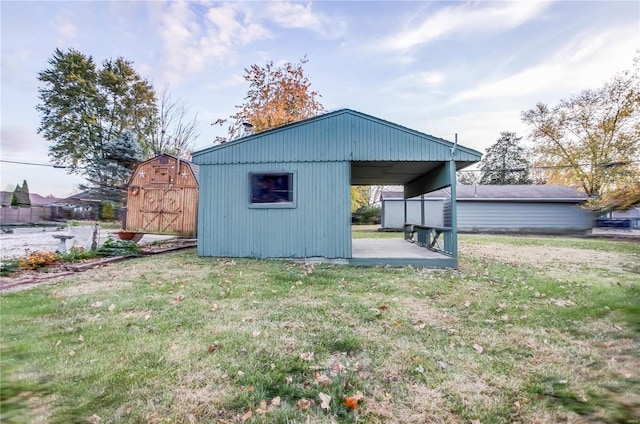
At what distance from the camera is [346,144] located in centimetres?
763

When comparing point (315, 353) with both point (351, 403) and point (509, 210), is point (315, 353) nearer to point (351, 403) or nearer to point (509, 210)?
point (351, 403)

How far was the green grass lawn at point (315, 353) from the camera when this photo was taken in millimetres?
1976

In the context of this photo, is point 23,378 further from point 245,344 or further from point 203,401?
point 245,344

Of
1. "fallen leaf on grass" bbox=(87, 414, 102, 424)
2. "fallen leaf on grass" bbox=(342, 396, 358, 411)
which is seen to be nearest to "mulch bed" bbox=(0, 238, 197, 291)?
"fallen leaf on grass" bbox=(87, 414, 102, 424)

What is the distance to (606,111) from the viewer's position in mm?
21000

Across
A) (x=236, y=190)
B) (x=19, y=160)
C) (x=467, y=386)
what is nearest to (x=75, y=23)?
(x=236, y=190)

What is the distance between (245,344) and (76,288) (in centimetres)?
367

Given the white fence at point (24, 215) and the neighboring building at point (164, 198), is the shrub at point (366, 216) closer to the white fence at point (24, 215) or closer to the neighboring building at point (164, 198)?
the neighboring building at point (164, 198)

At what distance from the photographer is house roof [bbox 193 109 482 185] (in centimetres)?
745

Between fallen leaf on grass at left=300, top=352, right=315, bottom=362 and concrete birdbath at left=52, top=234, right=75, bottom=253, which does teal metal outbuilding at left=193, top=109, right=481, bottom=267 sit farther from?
fallen leaf on grass at left=300, top=352, right=315, bottom=362

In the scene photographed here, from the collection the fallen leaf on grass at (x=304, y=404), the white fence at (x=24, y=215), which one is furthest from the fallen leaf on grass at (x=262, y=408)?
the white fence at (x=24, y=215)

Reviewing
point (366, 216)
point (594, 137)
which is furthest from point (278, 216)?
point (594, 137)

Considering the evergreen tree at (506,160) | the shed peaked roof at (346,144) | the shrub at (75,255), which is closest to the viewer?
the shrub at (75,255)

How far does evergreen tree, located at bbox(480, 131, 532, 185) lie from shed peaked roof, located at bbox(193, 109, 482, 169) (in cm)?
3181
